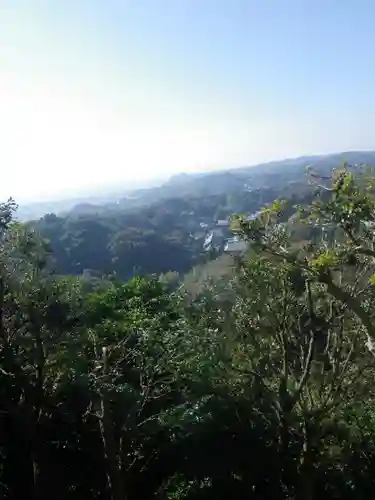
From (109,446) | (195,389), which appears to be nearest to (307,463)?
(195,389)

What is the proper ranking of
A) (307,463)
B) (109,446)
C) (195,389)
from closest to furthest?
1. (109,446)
2. (307,463)
3. (195,389)

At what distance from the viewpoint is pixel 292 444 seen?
9367 millimetres

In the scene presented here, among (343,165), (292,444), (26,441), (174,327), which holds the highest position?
(343,165)

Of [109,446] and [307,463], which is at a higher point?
[109,446]

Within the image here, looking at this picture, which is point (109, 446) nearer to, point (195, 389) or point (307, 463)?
point (195, 389)

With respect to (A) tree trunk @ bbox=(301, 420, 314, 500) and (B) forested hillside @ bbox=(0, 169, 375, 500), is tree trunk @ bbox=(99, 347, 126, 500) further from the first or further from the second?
(A) tree trunk @ bbox=(301, 420, 314, 500)

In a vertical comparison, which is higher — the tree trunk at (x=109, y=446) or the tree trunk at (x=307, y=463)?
the tree trunk at (x=109, y=446)

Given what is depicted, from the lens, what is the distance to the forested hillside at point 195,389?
780 centimetres

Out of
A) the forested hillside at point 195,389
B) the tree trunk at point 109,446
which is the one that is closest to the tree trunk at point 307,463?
the forested hillside at point 195,389

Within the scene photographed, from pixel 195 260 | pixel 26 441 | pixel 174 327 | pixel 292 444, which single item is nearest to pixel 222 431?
pixel 292 444

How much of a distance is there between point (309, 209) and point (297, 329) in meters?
3.63

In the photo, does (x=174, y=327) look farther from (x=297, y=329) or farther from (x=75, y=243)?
(x=75, y=243)

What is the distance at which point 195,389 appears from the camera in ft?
28.6

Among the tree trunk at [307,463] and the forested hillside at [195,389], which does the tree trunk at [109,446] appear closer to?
the forested hillside at [195,389]
